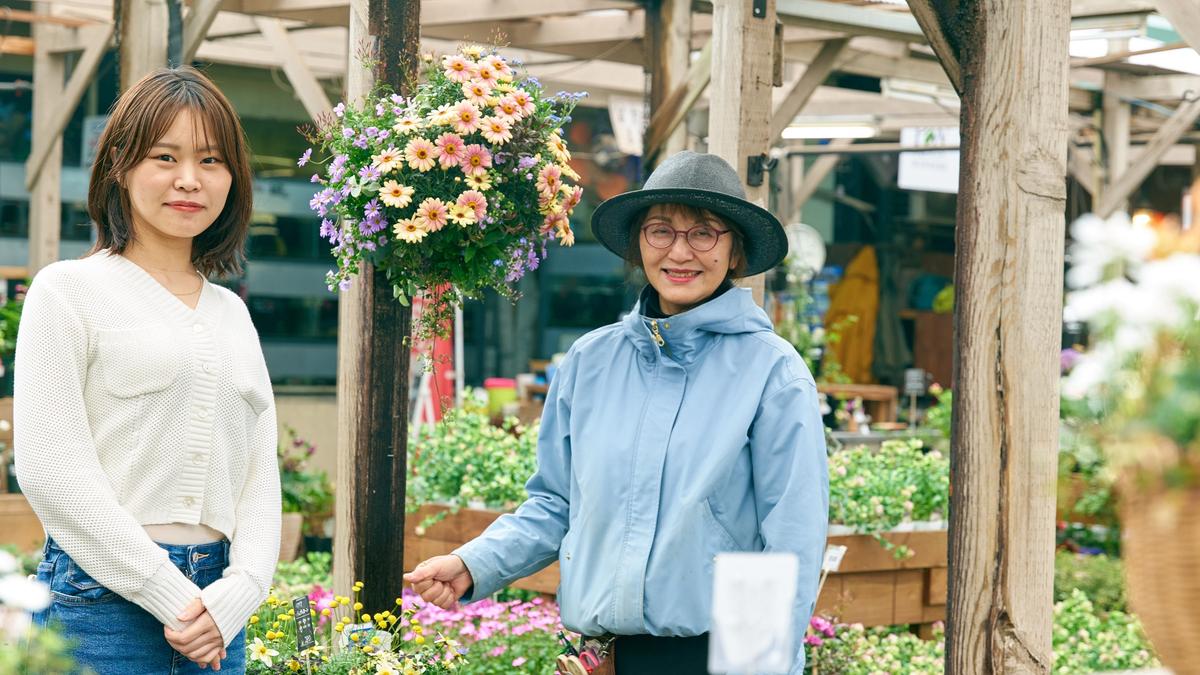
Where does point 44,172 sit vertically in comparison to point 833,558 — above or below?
above

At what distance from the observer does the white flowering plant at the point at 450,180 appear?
2834 millimetres

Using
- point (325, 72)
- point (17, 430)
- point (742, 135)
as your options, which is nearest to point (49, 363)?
point (17, 430)

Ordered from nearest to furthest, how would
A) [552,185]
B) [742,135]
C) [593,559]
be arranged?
[593,559] < [552,185] < [742,135]

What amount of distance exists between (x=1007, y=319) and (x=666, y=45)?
432cm

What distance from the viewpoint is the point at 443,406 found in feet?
10.1

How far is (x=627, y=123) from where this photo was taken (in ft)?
29.5

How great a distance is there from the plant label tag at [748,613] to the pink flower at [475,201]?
1.66 m

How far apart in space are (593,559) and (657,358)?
0.35m

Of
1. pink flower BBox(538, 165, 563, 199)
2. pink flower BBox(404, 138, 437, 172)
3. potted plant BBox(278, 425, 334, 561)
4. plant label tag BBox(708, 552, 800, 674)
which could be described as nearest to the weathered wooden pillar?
pink flower BBox(538, 165, 563, 199)

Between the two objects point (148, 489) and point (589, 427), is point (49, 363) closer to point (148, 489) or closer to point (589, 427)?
point (148, 489)

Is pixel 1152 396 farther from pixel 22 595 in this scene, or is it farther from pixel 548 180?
pixel 548 180

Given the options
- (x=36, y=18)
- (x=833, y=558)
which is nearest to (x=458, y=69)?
(x=833, y=558)

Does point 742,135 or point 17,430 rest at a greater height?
point 742,135

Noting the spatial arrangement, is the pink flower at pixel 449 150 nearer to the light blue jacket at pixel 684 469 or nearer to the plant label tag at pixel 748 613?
the light blue jacket at pixel 684 469
